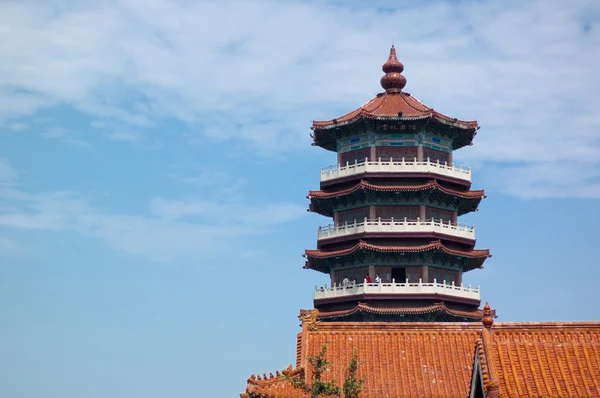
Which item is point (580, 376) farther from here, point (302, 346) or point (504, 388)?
point (302, 346)

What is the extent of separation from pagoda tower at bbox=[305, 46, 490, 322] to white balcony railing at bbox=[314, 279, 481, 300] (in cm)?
6

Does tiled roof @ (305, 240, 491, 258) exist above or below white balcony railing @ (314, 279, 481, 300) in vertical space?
above

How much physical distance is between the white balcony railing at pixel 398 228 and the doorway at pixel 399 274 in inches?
99.2

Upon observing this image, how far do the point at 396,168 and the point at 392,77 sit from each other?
7714mm

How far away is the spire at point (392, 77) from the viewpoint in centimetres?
7362

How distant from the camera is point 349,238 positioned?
68.6 meters

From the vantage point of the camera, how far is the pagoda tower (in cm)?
6669

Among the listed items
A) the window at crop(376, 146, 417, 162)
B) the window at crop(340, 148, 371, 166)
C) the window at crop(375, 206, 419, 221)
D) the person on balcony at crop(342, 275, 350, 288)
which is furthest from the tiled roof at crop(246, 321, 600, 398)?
the window at crop(340, 148, 371, 166)

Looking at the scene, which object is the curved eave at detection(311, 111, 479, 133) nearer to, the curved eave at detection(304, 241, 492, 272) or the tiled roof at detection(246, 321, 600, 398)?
the curved eave at detection(304, 241, 492, 272)

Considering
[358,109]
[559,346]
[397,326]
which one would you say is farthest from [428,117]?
[559,346]

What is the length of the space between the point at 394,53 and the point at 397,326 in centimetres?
3019

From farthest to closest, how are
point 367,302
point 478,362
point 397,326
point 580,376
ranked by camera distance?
point 367,302
point 397,326
point 580,376
point 478,362

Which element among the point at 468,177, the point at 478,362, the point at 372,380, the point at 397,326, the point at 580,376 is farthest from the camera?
the point at 468,177

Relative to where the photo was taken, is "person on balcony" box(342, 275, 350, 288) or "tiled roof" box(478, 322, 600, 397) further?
"person on balcony" box(342, 275, 350, 288)
